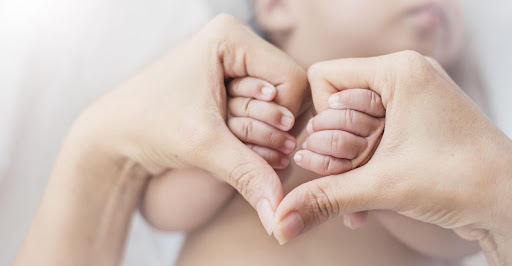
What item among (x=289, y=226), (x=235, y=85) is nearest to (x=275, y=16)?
(x=235, y=85)

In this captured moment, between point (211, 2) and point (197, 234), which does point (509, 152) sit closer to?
point (197, 234)

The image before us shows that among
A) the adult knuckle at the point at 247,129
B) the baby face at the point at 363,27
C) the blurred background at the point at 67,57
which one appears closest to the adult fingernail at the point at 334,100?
the adult knuckle at the point at 247,129

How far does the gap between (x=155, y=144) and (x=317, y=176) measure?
0.21m

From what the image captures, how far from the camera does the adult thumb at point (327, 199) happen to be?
54 cm

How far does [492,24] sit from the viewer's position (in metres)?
0.93

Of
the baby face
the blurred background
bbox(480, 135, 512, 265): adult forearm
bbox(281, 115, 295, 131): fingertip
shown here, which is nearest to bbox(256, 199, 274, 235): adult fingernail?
bbox(281, 115, 295, 131): fingertip

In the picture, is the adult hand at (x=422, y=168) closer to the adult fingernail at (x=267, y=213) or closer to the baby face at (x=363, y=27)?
the adult fingernail at (x=267, y=213)

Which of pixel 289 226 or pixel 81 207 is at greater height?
pixel 289 226

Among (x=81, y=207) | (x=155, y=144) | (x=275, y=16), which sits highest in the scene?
(x=275, y=16)

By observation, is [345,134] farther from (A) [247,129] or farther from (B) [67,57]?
(B) [67,57]

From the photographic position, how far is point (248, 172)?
59 cm

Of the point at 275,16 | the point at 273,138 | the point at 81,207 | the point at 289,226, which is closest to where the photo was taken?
the point at 289,226

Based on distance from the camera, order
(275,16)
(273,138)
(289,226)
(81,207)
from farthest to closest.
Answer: (275,16) → (81,207) → (273,138) → (289,226)

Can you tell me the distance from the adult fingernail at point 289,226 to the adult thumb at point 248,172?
2cm
